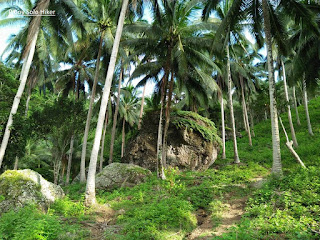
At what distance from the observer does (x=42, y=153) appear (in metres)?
27.0

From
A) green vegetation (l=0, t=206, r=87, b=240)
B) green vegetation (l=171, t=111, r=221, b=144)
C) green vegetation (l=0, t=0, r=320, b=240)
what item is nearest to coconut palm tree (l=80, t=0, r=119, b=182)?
green vegetation (l=0, t=0, r=320, b=240)

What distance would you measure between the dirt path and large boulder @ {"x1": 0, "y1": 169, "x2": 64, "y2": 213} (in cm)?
519

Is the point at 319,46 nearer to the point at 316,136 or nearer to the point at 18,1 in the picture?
the point at 316,136

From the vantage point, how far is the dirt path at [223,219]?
471 cm

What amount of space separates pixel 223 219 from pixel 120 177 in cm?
694

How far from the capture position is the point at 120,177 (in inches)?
448

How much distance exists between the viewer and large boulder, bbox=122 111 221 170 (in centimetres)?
1531

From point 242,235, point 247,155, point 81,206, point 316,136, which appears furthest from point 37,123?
point 316,136

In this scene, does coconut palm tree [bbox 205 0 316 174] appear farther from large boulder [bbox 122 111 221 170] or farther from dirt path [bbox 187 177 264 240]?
large boulder [bbox 122 111 221 170]

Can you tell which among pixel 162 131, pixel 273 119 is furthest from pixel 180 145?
pixel 273 119

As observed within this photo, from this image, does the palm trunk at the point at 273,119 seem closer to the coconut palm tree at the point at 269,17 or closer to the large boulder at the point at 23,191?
the coconut palm tree at the point at 269,17

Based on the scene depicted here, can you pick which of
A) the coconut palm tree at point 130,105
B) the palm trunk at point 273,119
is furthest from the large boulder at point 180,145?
the coconut palm tree at point 130,105

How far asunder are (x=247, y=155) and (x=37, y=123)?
52.3 feet

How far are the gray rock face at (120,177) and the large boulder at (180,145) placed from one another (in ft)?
10.8
